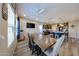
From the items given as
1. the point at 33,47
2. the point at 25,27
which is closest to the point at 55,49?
the point at 33,47

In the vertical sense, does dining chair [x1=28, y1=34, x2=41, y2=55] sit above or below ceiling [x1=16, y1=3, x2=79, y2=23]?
below

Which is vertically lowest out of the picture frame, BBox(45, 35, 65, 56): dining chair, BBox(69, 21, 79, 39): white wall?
BBox(45, 35, 65, 56): dining chair

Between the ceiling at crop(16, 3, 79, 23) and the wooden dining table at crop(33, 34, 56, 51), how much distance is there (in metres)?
0.27

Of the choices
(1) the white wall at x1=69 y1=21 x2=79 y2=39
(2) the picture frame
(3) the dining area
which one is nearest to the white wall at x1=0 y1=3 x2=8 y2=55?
(2) the picture frame

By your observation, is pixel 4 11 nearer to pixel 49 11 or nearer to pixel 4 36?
pixel 4 36

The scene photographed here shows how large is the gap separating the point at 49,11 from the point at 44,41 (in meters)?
0.49

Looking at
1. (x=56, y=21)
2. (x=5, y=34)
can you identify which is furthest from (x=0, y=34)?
(x=56, y=21)

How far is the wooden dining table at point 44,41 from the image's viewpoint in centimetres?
156

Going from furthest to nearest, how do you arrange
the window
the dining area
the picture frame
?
1. the dining area
2. the window
3. the picture frame

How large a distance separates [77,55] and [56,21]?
0.58m

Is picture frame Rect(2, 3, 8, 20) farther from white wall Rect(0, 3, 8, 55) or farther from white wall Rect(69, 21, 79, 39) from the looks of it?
white wall Rect(69, 21, 79, 39)

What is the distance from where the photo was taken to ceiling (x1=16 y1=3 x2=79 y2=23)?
1445mm

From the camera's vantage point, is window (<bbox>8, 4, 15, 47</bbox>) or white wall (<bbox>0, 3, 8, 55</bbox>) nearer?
white wall (<bbox>0, 3, 8, 55</bbox>)

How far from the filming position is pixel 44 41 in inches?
64.6
